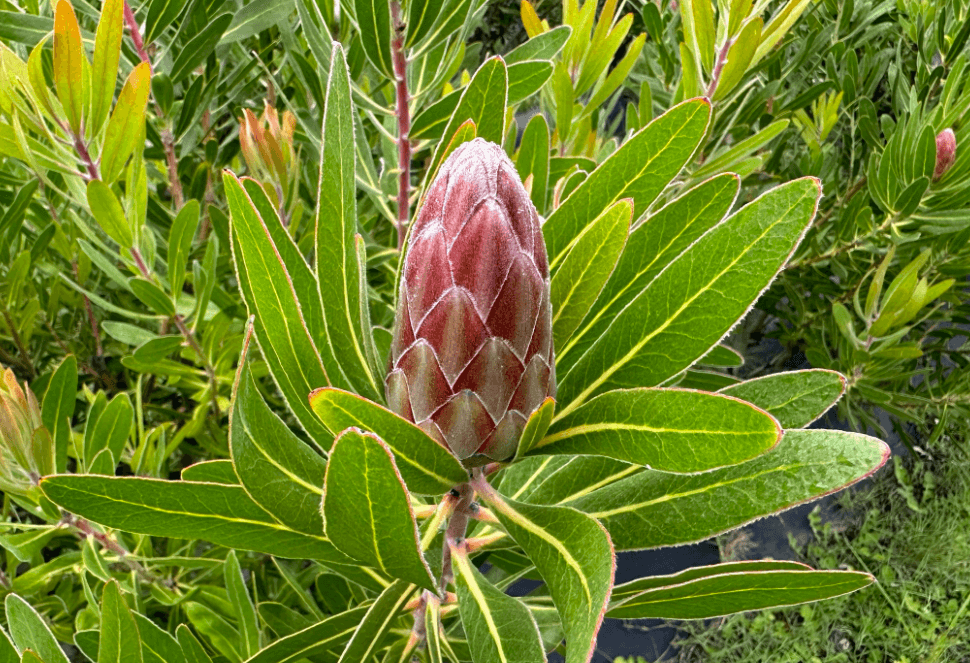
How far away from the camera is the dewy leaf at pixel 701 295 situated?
0.49 metres

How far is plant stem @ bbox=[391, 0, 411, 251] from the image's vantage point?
3.10 ft

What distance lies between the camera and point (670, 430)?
48cm

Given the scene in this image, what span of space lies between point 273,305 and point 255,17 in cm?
73

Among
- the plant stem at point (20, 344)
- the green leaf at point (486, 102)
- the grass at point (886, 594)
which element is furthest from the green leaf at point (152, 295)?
the grass at point (886, 594)

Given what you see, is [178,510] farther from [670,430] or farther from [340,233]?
[670,430]

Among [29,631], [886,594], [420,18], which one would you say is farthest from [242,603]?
[886,594]

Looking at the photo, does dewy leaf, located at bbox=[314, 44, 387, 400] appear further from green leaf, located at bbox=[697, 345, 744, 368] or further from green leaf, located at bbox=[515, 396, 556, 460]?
green leaf, located at bbox=[697, 345, 744, 368]

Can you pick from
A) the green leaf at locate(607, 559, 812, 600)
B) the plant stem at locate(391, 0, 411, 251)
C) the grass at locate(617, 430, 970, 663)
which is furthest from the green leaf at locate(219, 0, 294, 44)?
the grass at locate(617, 430, 970, 663)

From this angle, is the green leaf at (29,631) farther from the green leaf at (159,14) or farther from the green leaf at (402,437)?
the green leaf at (159,14)

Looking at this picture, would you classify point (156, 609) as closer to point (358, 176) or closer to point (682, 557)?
point (358, 176)

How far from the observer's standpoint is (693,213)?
625 millimetres

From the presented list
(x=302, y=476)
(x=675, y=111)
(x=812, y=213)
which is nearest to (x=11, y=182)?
(x=302, y=476)

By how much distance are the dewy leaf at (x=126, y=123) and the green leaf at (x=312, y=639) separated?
61 cm

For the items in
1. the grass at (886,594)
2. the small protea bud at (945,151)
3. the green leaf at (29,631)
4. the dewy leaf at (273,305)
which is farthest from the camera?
the grass at (886,594)
